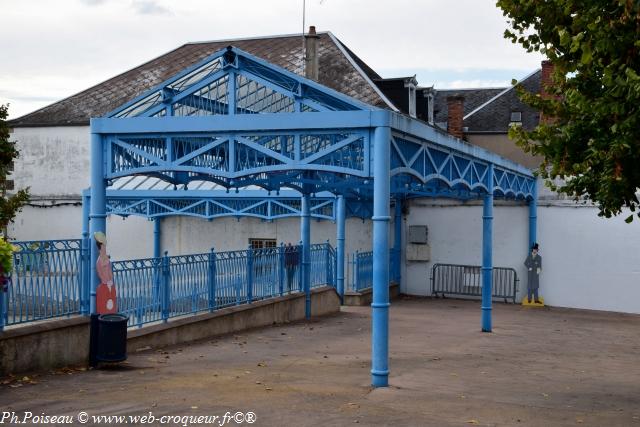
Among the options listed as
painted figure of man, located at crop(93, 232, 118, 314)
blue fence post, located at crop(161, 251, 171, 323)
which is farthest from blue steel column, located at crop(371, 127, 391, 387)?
blue fence post, located at crop(161, 251, 171, 323)

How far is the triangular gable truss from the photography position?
12547 millimetres

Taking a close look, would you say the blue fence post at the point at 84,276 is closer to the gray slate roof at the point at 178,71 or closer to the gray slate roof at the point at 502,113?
the gray slate roof at the point at 178,71

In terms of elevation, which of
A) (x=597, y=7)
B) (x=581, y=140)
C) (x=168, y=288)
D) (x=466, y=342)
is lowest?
(x=466, y=342)

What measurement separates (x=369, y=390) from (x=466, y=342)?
6.44 meters

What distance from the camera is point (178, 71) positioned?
111 ft

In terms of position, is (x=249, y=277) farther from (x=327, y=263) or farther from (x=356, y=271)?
(x=356, y=271)

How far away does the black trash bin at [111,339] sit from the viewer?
38.6 ft

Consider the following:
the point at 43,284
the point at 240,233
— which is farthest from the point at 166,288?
the point at 240,233

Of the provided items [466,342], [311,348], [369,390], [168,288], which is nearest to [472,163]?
[466,342]

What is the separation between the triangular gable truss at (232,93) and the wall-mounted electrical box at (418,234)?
15175 mm

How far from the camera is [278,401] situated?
9.65 m

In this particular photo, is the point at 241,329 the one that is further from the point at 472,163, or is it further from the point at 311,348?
the point at 472,163

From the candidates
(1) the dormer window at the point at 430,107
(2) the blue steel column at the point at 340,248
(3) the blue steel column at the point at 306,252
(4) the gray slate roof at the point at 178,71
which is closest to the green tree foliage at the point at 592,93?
(3) the blue steel column at the point at 306,252

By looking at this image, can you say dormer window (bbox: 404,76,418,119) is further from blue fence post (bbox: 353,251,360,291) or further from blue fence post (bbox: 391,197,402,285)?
blue fence post (bbox: 353,251,360,291)
